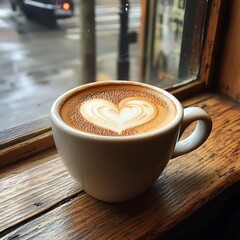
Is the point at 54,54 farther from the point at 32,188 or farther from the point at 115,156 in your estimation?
the point at 115,156

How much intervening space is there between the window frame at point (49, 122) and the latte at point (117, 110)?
0.15 meters

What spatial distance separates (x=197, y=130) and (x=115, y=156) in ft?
0.60

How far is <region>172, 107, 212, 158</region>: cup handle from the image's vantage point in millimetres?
507

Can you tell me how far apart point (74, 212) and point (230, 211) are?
41cm

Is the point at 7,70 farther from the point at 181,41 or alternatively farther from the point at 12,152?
the point at 12,152

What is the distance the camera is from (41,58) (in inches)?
104

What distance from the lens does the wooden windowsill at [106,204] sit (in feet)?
1.61

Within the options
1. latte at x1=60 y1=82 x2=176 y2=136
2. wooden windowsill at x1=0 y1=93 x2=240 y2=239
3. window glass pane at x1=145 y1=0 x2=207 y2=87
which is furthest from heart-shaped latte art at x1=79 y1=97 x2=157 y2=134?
window glass pane at x1=145 y1=0 x2=207 y2=87

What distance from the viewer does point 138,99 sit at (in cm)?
53

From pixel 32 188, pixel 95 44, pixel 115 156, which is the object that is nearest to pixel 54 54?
pixel 95 44

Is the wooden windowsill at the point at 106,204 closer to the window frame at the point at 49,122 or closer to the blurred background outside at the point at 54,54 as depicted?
the window frame at the point at 49,122

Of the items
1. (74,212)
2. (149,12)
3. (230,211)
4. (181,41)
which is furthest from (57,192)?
(149,12)

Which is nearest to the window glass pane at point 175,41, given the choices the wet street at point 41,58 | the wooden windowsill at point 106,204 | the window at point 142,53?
the window at point 142,53

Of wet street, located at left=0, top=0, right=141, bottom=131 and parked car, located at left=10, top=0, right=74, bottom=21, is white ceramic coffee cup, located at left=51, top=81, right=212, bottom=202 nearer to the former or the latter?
wet street, located at left=0, top=0, right=141, bottom=131
